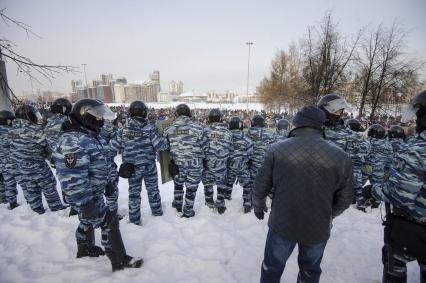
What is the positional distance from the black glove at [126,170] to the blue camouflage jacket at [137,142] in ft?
0.33

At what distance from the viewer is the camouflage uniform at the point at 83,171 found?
8.91ft

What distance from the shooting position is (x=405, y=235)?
2.30 metres

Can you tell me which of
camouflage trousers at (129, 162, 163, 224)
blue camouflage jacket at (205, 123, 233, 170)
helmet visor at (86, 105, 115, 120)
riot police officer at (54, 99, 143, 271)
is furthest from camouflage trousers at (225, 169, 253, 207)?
helmet visor at (86, 105, 115, 120)

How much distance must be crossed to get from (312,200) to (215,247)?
6.67 feet

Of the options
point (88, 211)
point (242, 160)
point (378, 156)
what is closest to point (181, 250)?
point (88, 211)

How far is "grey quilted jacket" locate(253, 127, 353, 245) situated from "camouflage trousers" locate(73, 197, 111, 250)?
1.98m

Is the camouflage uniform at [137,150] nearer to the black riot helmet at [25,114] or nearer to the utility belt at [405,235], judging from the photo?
the black riot helmet at [25,114]

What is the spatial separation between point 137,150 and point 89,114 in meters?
1.50

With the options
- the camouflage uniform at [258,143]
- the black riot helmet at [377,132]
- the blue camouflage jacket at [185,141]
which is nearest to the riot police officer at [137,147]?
the blue camouflage jacket at [185,141]

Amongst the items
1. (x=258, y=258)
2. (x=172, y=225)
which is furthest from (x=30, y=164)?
(x=258, y=258)

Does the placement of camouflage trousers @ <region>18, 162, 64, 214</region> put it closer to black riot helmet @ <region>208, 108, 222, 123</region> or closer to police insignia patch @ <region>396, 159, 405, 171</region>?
black riot helmet @ <region>208, 108, 222, 123</region>

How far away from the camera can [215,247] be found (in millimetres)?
3705

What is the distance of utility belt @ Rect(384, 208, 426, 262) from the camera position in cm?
222

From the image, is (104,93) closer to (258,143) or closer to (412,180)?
(258,143)
